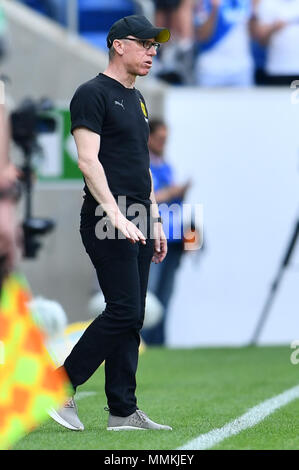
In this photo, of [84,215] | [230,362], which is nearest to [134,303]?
[84,215]

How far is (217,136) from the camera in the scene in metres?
11.9

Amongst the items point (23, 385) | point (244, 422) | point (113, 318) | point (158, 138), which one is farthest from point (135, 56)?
point (158, 138)

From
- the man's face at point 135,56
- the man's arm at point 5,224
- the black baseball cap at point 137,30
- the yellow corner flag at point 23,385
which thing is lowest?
the yellow corner flag at point 23,385

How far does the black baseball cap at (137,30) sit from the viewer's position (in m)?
5.64

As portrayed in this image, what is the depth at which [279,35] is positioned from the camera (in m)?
11.9

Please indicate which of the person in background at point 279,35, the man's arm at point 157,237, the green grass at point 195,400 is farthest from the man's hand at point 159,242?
the person in background at point 279,35

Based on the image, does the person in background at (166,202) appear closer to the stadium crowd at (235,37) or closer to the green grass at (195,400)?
the green grass at (195,400)

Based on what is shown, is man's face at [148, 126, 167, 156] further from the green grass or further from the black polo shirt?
the black polo shirt

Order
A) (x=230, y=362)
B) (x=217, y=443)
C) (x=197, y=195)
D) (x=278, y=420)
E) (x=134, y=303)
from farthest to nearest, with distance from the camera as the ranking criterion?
(x=197, y=195)
(x=230, y=362)
(x=278, y=420)
(x=134, y=303)
(x=217, y=443)

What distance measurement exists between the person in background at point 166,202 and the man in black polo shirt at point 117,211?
16.9 ft

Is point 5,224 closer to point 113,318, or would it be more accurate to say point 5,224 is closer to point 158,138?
point 113,318
